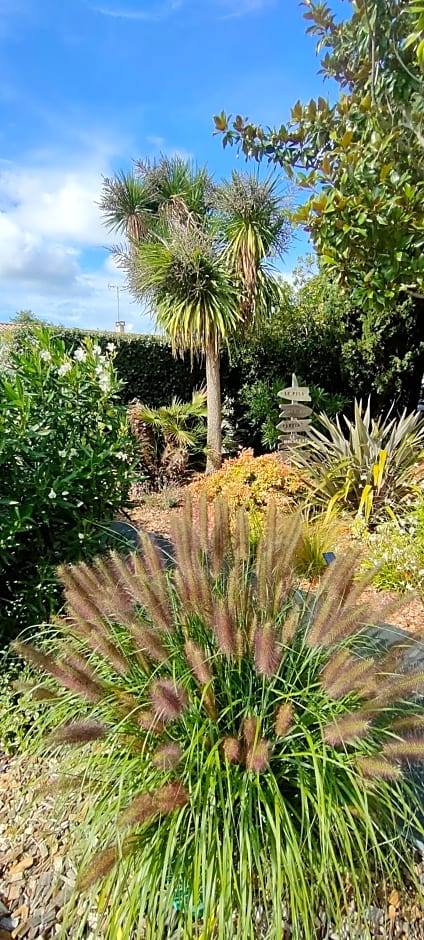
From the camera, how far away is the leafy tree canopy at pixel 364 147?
2.46 meters

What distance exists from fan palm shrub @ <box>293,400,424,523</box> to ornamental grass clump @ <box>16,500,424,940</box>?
285cm

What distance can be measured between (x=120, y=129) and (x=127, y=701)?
15.8 ft

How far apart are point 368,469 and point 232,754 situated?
3.69 m

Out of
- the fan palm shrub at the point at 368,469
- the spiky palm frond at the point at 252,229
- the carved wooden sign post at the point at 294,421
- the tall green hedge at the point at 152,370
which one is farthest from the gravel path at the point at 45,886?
the tall green hedge at the point at 152,370

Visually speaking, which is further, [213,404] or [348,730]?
[213,404]

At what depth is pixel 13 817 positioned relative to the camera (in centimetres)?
169

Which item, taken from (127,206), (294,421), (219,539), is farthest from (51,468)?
(127,206)

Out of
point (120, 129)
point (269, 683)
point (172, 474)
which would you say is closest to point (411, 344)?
point (172, 474)

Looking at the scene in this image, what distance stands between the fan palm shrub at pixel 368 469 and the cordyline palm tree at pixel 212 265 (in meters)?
2.31

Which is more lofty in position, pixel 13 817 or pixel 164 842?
pixel 164 842

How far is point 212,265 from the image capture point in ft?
21.1

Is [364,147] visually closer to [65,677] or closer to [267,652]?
[267,652]

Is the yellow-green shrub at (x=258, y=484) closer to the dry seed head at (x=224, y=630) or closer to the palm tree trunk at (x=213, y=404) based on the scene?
the palm tree trunk at (x=213, y=404)

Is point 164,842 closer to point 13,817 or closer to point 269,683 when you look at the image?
point 269,683
